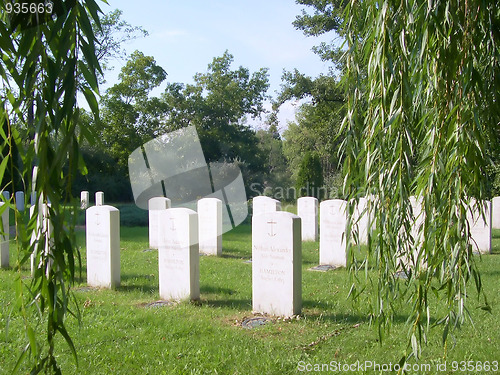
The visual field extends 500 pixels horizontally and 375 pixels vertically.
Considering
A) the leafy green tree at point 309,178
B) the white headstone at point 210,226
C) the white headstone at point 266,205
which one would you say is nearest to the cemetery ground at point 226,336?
the white headstone at point 210,226

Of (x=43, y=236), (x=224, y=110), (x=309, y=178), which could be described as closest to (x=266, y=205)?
(x=43, y=236)

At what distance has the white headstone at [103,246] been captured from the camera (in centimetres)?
695

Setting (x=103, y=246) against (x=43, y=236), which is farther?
(x=103, y=246)

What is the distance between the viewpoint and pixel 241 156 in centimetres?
2547

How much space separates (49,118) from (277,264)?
4.50 m

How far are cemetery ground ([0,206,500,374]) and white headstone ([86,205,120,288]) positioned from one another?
0.72 feet

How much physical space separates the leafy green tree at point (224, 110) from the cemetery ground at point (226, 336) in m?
17.7

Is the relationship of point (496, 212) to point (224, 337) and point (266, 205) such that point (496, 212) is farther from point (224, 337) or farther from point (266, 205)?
point (224, 337)

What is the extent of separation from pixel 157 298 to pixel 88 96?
18.2ft

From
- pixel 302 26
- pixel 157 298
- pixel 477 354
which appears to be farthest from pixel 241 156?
pixel 477 354

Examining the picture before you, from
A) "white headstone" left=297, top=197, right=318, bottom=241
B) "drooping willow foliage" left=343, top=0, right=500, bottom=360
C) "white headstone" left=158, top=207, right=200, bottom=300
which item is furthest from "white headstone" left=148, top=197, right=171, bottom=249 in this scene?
"drooping willow foliage" left=343, top=0, right=500, bottom=360

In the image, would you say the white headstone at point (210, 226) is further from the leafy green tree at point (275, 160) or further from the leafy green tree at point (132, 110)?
the leafy green tree at point (275, 160)

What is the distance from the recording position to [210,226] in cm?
1048

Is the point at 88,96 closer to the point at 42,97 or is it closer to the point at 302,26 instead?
the point at 42,97
